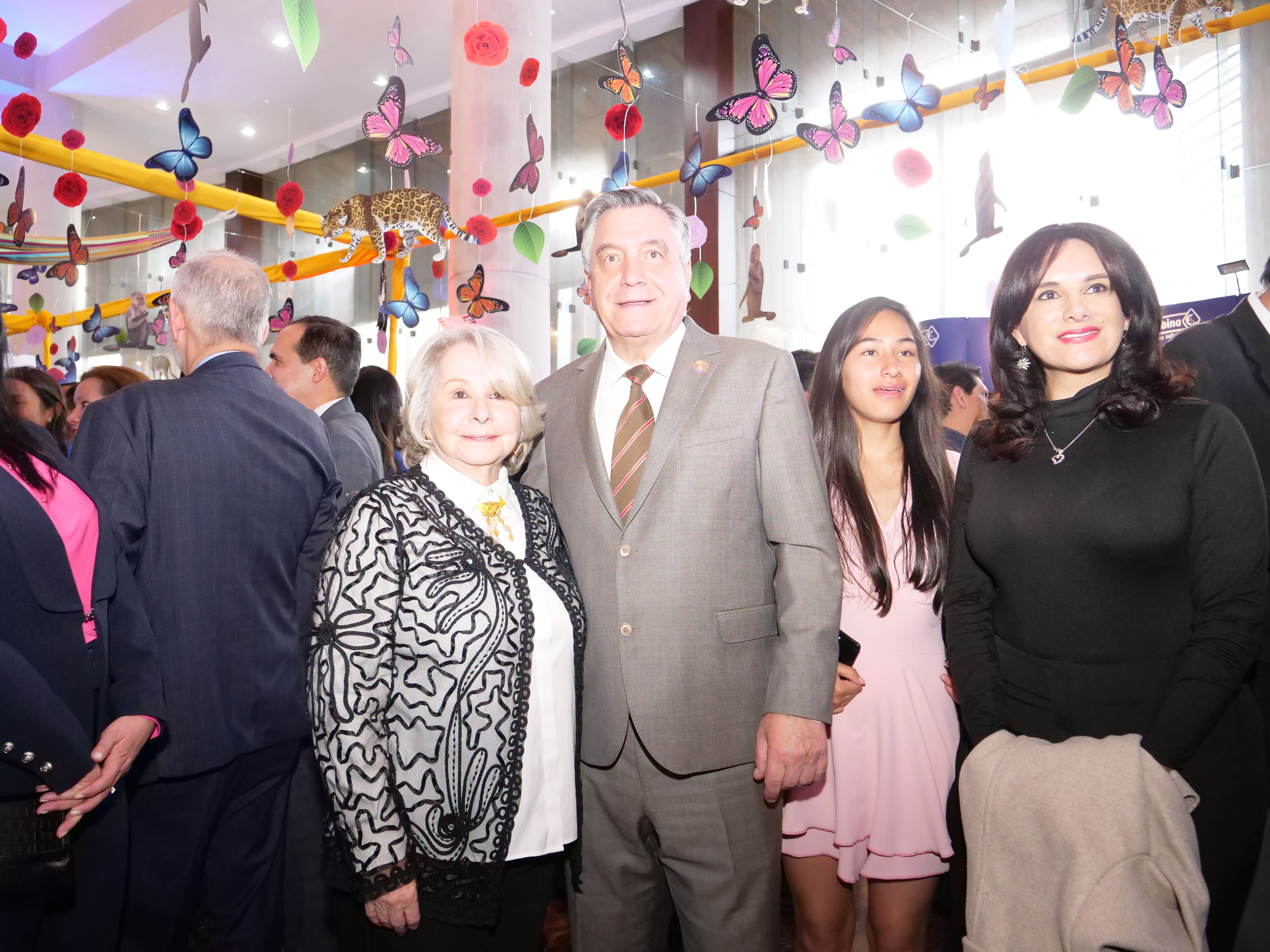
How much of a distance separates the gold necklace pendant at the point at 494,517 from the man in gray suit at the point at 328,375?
1.44 metres

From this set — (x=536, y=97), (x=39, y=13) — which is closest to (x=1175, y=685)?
(x=536, y=97)

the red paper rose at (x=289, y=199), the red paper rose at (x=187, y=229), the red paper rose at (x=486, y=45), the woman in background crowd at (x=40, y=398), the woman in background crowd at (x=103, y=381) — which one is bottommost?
the woman in background crowd at (x=40, y=398)

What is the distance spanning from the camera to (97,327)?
26.2ft

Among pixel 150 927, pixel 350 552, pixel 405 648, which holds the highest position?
pixel 350 552

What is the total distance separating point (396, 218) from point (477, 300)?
24.6 inches

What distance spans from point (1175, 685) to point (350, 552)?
1550 mm

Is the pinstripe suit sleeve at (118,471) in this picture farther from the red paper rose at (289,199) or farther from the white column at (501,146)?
Answer: the white column at (501,146)

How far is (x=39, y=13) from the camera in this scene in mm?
9094

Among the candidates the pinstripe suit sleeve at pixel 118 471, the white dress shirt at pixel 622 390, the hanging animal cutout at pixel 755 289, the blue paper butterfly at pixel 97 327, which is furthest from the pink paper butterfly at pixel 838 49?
the blue paper butterfly at pixel 97 327

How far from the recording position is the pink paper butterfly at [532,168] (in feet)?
12.8

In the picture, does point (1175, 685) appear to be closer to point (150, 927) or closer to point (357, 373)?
point (150, 927)

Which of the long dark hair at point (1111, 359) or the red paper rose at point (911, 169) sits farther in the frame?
the red paper rose at point (911, 169)

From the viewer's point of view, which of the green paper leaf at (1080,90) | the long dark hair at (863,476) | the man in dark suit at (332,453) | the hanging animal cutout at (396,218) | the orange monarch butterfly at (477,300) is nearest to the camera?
the long dark hair at (863,476)

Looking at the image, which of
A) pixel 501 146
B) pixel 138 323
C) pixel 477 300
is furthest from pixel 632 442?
pixel 138 323
